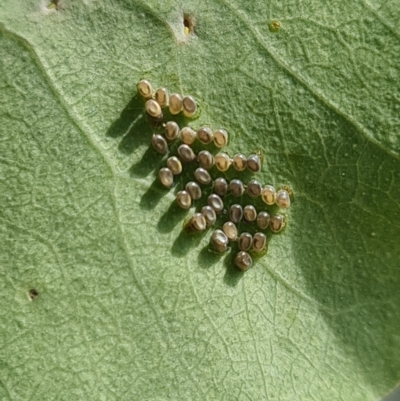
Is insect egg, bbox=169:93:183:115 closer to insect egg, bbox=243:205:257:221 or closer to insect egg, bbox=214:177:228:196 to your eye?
insect egg, bbox=214:177:228:196

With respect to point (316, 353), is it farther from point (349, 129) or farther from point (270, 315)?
point (349, 129)

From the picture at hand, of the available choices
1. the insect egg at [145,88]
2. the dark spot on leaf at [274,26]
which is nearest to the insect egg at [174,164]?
the insect egg at [145,88]

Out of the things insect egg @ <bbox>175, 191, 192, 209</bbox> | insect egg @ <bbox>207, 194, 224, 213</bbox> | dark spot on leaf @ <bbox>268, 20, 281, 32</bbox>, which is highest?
dark spot on leaf @ <bbox>268, 20, 281, 32</bbox>

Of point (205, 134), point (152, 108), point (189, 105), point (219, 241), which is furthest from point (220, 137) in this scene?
point (219, 241)

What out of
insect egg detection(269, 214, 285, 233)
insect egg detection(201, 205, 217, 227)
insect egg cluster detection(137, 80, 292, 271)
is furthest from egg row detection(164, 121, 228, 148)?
insect egg detection(269, 214, 285, 233)

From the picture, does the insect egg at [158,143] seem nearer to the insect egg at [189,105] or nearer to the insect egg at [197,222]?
the insect egg at [189,105]

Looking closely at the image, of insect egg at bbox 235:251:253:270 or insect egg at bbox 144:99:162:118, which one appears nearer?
insect egg at bbox 144:99:162:118

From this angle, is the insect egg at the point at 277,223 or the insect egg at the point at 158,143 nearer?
the insect egg at the point at 158,143
